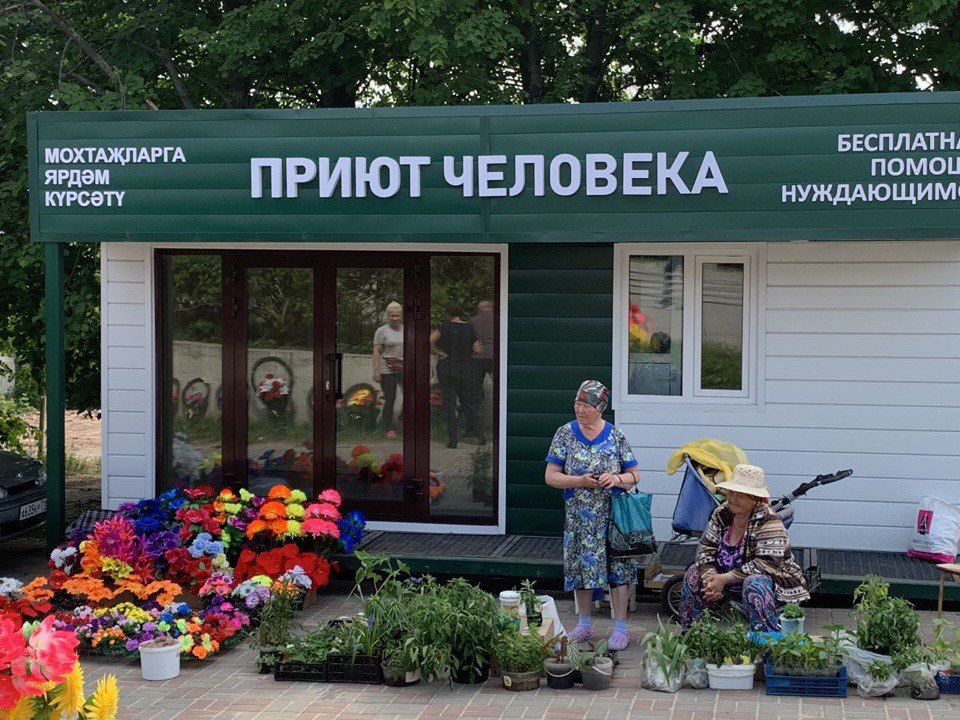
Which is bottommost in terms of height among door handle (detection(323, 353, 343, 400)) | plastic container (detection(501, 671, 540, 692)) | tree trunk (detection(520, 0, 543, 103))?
plastic container (detection(501, 671, 540, 692))

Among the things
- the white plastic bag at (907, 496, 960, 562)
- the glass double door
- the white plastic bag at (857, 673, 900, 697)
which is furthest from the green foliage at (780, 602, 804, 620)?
the glass double door

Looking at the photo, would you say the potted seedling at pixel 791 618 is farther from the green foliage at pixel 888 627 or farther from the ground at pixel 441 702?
the ground at pixel 441 702

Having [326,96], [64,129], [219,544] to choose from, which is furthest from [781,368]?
[326,96]

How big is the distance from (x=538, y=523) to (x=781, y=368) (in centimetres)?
220

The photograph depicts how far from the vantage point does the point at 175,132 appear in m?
9.56

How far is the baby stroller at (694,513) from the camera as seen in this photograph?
8.23 metres

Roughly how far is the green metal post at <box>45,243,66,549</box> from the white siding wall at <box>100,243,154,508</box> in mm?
579

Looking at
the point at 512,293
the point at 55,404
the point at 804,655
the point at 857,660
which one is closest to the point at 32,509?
the point at 55,404

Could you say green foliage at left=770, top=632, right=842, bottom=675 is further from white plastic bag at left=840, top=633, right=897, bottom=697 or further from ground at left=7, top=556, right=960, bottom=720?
ground at left=7, top=556, right=960, bottom=720

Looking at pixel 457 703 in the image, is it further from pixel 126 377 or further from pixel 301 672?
pixel 126 377

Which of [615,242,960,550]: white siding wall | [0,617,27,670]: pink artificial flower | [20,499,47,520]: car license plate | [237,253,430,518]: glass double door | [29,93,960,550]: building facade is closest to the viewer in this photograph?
[0,617,27,670]: pink artificial flower

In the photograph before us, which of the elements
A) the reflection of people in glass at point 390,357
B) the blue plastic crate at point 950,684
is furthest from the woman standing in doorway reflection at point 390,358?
the blue plastic crate at point 950,684

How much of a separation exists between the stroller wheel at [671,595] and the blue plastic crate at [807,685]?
1801 mm

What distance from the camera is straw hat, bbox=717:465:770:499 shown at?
728 centimetres
